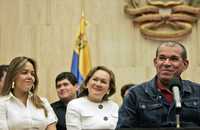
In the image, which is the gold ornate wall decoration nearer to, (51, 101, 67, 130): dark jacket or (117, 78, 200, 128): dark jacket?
(51, 101, 67, 130): dark jacket

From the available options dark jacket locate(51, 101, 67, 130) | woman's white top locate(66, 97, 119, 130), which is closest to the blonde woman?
woman's white top locate(66, 97, 119, 130)

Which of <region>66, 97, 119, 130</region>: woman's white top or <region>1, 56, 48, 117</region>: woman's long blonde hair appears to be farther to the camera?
<region>66, 97, 119, 130</region>: woman's white top

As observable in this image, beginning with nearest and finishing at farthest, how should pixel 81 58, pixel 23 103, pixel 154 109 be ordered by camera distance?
pixel 154 109 → pixel 23 103 → pixel 81 58

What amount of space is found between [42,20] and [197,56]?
2.20 m

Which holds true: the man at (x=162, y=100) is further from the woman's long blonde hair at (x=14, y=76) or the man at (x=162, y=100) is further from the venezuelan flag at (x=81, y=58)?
the venezuelan flag at (x=81, y=58)

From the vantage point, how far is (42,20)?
8.41m

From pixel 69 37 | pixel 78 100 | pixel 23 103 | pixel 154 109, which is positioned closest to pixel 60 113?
pixel 78 100

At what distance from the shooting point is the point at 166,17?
8164 millimetres

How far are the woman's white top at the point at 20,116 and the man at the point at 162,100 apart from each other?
0.80m

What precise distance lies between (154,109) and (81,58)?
3.65 m

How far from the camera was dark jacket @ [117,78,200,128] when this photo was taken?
378 centimetres

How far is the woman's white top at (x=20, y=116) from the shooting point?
436cm

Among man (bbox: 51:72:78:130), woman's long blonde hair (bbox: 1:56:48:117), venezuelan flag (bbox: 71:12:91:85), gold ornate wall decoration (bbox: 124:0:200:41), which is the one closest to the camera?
woman's long blonde hair (bbox: 1:56:48:117)

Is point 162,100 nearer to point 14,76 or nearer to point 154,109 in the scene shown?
point 154,109
